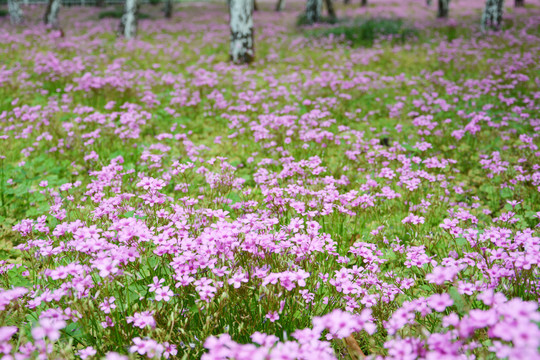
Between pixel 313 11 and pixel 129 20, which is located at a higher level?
pixel 313 11

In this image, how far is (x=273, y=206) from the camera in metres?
4.07

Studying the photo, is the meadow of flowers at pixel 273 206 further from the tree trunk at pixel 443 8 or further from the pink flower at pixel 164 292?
the tree trunk at pixel 443 8

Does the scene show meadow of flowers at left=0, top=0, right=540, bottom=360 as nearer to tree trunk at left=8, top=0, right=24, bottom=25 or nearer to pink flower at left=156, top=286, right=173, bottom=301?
pink flower at left=156, top=286, right=173, bottom=301

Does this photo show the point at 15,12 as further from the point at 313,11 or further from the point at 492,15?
the point at 492,15

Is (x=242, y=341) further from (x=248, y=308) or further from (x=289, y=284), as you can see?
(x=289, y=284)

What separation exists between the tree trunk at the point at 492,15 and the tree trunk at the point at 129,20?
17737mm

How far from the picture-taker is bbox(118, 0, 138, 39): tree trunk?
18531 millimetres

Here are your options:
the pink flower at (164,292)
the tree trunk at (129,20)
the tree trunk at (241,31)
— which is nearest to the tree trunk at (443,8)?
the tree trunk at (241,31)

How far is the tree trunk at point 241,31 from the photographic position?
1341 centimetres

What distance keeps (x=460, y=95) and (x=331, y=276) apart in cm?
803

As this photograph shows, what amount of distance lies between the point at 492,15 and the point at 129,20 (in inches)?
720

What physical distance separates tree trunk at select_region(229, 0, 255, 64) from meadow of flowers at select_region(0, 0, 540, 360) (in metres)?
0.86

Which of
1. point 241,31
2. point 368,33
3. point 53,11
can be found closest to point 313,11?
point 368,33

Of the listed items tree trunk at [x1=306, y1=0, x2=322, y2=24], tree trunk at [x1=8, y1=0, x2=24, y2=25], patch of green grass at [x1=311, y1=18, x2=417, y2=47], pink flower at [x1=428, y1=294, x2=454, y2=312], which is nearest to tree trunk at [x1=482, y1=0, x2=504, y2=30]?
patch of green grass at [x1=311, y1=18, x2=417, y2=47]
